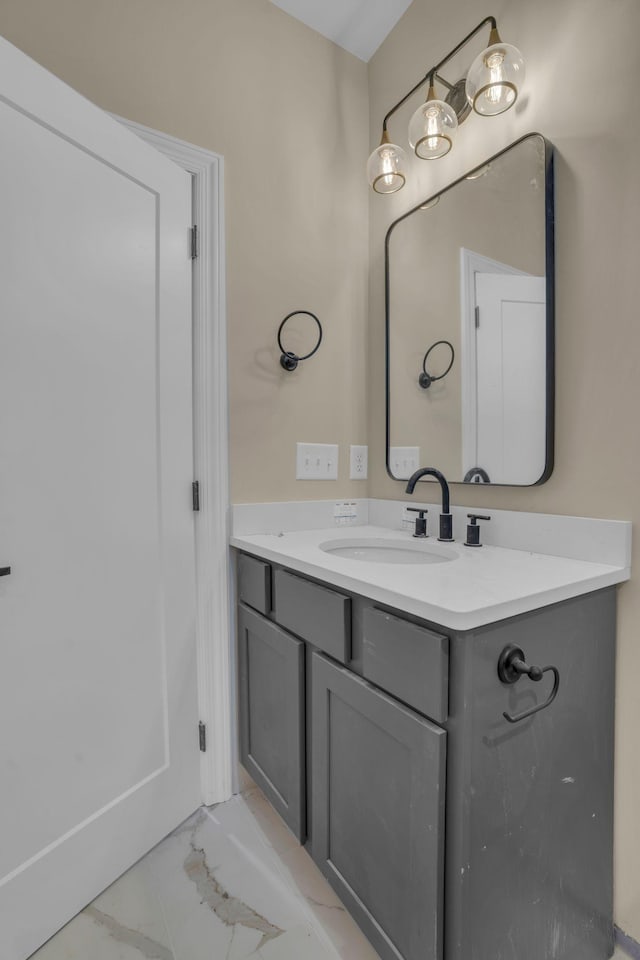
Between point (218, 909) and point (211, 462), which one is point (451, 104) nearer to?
point (211, 462)

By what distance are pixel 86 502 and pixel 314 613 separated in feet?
2.06

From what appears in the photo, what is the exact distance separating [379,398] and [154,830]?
155 cm

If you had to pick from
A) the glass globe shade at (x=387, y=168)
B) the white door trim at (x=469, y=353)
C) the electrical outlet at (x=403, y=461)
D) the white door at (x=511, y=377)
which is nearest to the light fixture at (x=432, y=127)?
the glass globe shade at (x=387, y=168)

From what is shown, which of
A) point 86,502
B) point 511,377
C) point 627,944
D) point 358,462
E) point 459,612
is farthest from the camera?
point 358,462

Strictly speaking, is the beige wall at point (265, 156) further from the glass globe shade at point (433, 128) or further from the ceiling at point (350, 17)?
the glass globe shade at point (433, 128)

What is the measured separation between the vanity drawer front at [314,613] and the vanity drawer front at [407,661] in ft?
0.24

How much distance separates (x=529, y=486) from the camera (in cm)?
122

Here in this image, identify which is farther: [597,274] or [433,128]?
[433,128]

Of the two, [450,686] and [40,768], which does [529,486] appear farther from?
[40,768]

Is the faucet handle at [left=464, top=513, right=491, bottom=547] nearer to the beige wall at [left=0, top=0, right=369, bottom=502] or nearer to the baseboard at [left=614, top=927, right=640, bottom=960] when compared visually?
the beige wall at [left=0, top=0, right=369, bottom=502]

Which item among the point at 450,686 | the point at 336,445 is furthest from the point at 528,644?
the point at 336,445

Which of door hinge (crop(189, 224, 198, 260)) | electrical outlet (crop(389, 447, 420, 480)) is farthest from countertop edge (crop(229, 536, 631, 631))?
door hinge (crop(189, 224, 198, 260))

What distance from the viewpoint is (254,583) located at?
4.53 feet

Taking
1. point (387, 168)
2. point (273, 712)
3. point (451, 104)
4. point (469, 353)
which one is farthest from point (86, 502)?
point (451, 104)
